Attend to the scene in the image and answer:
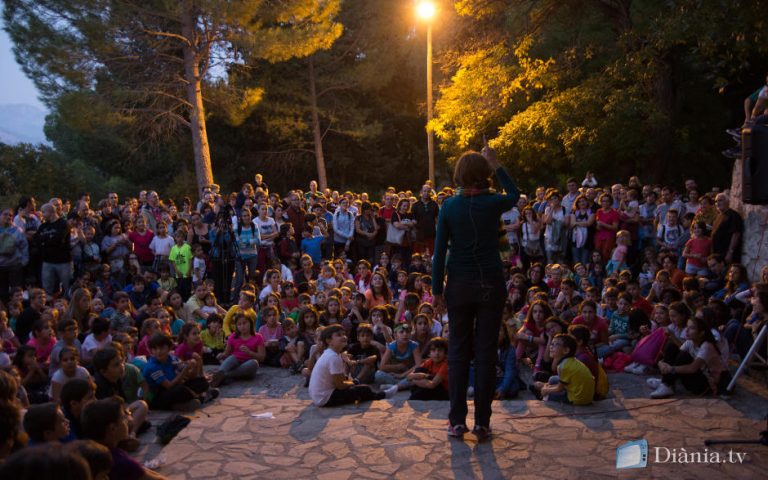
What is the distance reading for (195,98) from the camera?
1905 centimetres

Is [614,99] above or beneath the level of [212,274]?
above

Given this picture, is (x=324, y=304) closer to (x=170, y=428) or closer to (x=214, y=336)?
(x=214, y=336)

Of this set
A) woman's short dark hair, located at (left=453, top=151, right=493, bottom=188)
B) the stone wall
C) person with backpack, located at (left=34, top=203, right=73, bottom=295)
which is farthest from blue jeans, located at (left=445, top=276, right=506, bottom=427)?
person with backpack, located at (left=34, top=203, right=73, bottom=295)

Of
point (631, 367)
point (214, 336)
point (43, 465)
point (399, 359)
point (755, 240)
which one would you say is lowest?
point (631, 367)

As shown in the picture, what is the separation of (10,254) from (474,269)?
8528 millimetres

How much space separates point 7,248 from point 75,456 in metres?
9.60

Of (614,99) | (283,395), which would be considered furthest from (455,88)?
(283,395)

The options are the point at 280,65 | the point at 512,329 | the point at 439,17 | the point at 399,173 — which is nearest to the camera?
the point at 512,329

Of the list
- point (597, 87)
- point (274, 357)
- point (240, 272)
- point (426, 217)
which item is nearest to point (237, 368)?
point (274, 357)

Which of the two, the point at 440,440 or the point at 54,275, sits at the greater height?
the point at 54,275

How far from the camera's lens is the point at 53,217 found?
10883mm

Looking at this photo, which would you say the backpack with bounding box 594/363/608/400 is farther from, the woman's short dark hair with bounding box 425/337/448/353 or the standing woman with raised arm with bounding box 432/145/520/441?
the standing woman with raised arm with bounding box 432/145/520/441

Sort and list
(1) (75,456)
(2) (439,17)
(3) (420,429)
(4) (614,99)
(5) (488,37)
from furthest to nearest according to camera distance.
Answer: (2) (439,17)
(5) (488,37)
(4) (614,99)
(3) (420,429)
(1) (75,456)

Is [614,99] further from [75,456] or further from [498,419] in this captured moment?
[75,456]
